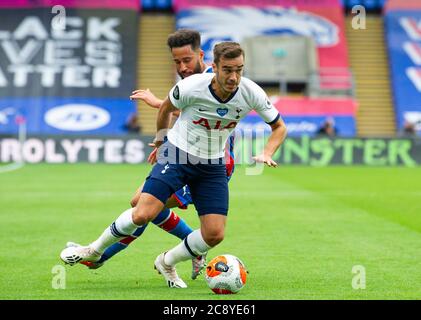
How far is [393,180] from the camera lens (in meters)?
24.0

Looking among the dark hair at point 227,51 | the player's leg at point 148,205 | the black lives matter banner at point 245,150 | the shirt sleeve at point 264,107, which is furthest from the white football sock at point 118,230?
the black lives matter banner at point 245,150

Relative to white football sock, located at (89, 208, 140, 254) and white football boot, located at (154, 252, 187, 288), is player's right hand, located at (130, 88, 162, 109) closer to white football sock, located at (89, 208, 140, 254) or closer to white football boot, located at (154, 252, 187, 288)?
white football sock, located at (89, 208, 140, 254)

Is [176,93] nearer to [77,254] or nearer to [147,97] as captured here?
[147,97]

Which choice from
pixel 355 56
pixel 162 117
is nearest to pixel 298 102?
pixel 355 56

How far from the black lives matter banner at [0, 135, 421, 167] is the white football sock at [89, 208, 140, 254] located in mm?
19482

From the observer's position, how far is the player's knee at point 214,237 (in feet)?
28.6

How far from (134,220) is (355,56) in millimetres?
32725

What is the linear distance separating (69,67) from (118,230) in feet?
98.3

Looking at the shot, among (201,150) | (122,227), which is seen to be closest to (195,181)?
(201,150)

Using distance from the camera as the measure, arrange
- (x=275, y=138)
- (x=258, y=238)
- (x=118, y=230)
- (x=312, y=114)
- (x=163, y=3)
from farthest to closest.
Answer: (x=163, y=3) → (x=312, y=114) → (x=258, y=238) → (x=275, y=138) → (x=118, y=230)

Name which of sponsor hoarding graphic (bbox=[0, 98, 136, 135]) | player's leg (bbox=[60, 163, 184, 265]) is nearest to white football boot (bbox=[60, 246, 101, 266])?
player's leg (bbox=[60, 163, 184, 265])

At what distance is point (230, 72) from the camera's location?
835 centimetres

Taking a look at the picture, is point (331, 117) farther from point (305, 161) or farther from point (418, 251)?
point (418, 251)

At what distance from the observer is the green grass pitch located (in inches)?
346
